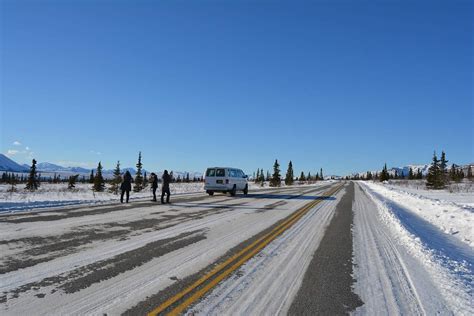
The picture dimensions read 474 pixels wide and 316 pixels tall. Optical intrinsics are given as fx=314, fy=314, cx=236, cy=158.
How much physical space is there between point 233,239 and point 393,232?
5432 millimetres

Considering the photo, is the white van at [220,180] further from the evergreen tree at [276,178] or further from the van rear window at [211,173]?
the evergreen tree at [276,178]

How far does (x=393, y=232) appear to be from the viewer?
9.93 m

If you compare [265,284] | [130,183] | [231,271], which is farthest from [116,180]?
[265,284]

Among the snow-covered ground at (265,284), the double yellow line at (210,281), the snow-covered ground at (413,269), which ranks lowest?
the snow-covered ground at (413,269)

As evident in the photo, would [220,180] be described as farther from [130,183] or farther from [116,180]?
[116,180]

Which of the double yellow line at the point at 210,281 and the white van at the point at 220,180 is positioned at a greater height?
the white van at the point at 220,180

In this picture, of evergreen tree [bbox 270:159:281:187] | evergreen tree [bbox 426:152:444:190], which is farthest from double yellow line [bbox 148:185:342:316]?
evergreen tree [bbox 270:159:281:187]

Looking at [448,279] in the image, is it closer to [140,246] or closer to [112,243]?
[140,246]

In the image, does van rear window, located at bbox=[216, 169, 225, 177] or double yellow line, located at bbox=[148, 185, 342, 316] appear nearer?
double yellow line, located at bbox=[148, 185, 342, 316]

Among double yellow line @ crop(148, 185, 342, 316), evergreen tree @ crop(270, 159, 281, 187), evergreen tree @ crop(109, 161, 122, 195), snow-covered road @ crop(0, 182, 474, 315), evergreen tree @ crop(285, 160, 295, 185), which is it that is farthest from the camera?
evergreen tree @ crop(285, 160, 295, 185)

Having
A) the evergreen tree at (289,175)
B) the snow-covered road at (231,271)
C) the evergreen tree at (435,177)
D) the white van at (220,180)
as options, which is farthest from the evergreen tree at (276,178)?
the snow-covered road at (231,271)

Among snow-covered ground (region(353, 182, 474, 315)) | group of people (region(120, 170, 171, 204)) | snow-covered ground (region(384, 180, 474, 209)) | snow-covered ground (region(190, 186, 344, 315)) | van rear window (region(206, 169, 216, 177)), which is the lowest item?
snow-covered ground (region(353, 182, 474, 315))

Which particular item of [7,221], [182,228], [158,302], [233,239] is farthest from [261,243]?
[7,221]

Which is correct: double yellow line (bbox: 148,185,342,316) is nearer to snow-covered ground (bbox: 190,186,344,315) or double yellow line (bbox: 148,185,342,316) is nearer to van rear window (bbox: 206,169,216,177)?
snow-covered ground (bbox: 190,186,344,315)
